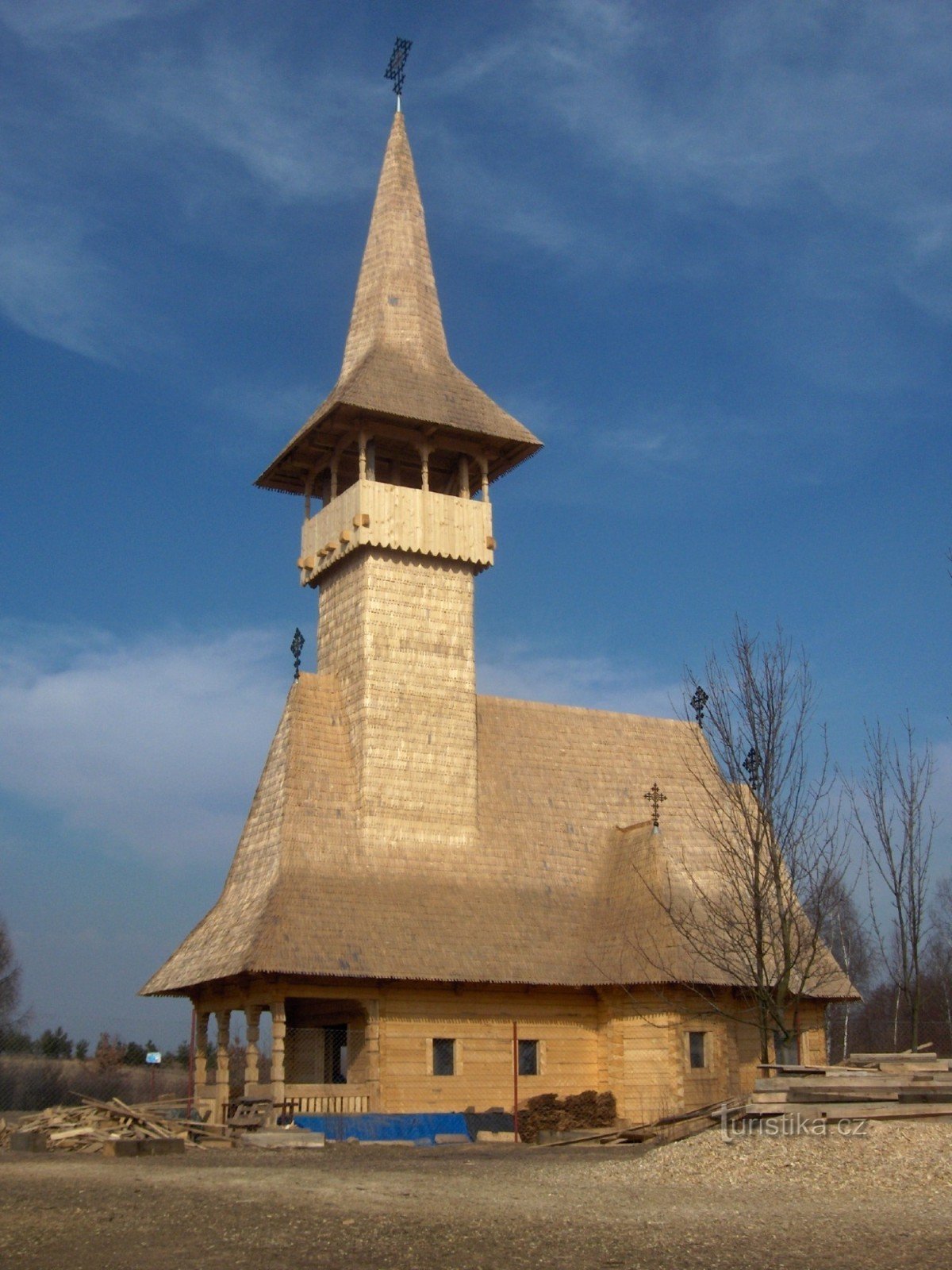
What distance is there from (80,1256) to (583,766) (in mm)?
21253

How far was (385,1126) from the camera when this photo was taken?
22969 mm

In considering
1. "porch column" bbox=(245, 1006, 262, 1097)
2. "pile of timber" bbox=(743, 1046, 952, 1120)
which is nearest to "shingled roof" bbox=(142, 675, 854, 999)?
"porch column" bbox=(245, 1006, 262, 1097)

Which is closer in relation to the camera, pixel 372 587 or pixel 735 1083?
pixel 735 1083

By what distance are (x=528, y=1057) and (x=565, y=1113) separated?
6.08 ft

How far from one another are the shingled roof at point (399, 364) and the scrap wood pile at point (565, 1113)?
14.3 meters

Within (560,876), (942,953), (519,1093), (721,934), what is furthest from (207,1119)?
(942,953)

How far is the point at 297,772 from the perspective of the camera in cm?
2606

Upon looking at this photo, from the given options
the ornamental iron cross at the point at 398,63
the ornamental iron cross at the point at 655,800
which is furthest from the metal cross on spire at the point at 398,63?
the ornamental iron cross at the point at 655,800

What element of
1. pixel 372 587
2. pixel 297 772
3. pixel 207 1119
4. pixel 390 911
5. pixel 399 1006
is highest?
pixel 372 587

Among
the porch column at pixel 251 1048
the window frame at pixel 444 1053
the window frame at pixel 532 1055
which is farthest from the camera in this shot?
the window frame at pixel 532 1055

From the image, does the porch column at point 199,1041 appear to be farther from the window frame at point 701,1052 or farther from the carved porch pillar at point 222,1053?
the window frame at point 701,1052

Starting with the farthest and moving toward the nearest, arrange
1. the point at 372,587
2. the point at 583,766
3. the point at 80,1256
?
the point at 583,766 → the point at 372,587 → the point at 80,1256

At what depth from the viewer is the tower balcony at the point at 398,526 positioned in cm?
2808

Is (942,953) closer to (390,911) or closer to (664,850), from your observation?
(664,850)
